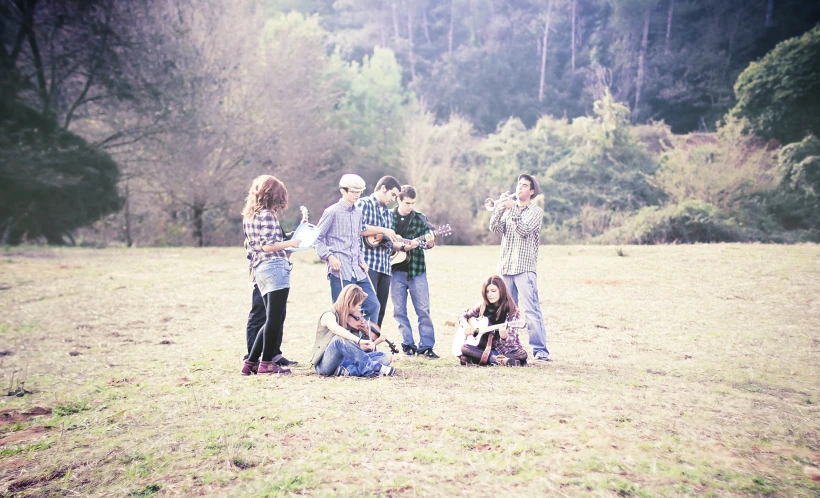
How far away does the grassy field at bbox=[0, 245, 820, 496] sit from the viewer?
3709mm

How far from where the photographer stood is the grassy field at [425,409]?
12.2ft

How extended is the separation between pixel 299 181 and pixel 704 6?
37310 mm

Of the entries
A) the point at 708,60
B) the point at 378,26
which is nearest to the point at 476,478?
the point at 708,60

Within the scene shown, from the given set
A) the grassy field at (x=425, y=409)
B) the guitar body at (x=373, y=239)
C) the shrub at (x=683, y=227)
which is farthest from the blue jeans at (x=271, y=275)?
the shrub at (x=683, y=227)

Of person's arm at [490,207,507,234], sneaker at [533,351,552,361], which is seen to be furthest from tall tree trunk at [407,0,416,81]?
sneaker at [533,351,552,361]

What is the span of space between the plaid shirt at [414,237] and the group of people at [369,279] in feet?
0.04

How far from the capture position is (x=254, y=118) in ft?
97.7

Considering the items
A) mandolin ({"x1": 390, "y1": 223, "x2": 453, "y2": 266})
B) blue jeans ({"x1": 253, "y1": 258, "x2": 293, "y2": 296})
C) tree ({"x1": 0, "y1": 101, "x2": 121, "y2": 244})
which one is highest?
tree ({"x1": 0, "y1": 101, "x2": 121, "y2": 244})

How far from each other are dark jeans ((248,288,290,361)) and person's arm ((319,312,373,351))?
15.8 inches

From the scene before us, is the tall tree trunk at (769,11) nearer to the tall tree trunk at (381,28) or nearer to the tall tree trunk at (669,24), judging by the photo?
the tall tree trunk at (669,24)

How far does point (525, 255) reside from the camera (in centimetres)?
739

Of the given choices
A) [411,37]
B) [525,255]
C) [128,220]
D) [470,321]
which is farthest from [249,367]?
[411,37]

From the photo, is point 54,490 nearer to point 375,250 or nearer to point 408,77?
point 375,250

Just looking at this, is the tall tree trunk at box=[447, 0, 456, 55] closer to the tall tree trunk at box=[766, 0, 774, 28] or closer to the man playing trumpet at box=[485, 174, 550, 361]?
the tall tree trunk at box=[766, 0, 774, 28]
